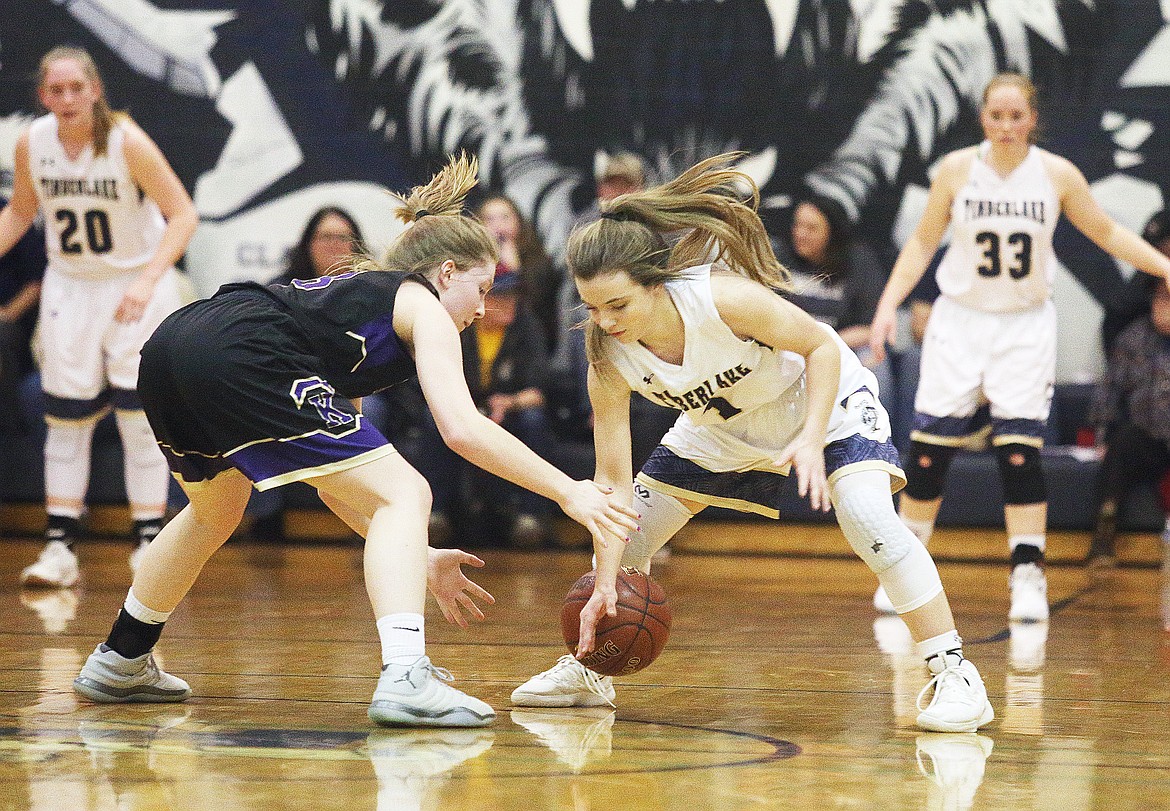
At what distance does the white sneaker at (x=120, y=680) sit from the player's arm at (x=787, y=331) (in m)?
1.56

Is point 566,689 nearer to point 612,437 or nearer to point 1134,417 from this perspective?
point 612,437

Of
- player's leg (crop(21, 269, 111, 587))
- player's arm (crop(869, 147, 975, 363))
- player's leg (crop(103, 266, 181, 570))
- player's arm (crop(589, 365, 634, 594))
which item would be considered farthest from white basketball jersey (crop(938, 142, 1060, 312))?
player's leg (crop(21, 269, 111, 587))

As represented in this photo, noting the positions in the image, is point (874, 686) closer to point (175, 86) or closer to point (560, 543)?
point (560, 543)

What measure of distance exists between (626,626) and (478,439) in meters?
0.61

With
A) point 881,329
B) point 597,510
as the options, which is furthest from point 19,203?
point 597,510

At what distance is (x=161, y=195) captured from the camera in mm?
5812

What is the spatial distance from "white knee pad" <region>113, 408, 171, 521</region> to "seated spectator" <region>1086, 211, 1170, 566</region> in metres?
4.12

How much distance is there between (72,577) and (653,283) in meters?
3.33

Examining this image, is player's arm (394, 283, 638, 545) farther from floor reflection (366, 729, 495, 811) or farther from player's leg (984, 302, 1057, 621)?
player's leg (984, 302, 1057, 621)

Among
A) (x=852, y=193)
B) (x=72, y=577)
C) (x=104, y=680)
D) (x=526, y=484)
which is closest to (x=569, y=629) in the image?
(x=526, y=484)

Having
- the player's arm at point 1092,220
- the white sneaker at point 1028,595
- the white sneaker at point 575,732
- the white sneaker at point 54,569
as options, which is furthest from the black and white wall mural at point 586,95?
the white sneaker at point 575,732

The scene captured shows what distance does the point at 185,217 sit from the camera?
580 cm

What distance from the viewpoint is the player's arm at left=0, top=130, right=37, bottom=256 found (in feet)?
19.4

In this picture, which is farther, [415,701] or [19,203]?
[19,203]
